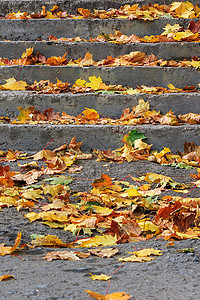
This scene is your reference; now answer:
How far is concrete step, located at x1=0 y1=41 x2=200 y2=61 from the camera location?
3.43 meters

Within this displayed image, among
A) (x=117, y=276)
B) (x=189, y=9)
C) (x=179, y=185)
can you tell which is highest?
(x=189, y=9)

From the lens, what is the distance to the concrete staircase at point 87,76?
283 centimetres

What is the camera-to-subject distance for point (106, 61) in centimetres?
336

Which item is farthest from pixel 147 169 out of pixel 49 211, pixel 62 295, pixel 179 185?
pixel 62 295

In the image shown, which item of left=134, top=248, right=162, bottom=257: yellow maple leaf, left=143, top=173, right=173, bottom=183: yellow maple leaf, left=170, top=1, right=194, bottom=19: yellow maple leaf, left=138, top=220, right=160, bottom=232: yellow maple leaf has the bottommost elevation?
left=143, top=173, right=173, bottom=183: yellow maple leaf

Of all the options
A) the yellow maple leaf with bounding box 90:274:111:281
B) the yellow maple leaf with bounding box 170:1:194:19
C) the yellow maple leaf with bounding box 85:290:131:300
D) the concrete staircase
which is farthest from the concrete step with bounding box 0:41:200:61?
the yellow maple leaf with bounding box 85:290:131:300

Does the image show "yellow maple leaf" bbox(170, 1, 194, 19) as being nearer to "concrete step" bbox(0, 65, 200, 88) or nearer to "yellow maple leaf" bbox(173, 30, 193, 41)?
"yellow maple leaf" bbox(173, 30, 193, 41)

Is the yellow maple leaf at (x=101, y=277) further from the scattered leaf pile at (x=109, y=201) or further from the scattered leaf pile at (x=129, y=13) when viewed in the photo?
the scattered leaf pile at (x=129, y=13)

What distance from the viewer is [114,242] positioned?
5.59ft

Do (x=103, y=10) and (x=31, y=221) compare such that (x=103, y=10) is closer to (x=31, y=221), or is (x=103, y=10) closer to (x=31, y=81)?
(x=31, y=81)

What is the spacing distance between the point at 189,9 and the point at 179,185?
232cm

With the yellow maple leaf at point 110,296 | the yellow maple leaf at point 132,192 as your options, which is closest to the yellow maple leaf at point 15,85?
the yellow maple leaf at point 132,192

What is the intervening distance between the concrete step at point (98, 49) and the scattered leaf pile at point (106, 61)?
2.5 inches

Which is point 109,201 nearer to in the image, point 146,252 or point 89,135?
point 146,252
